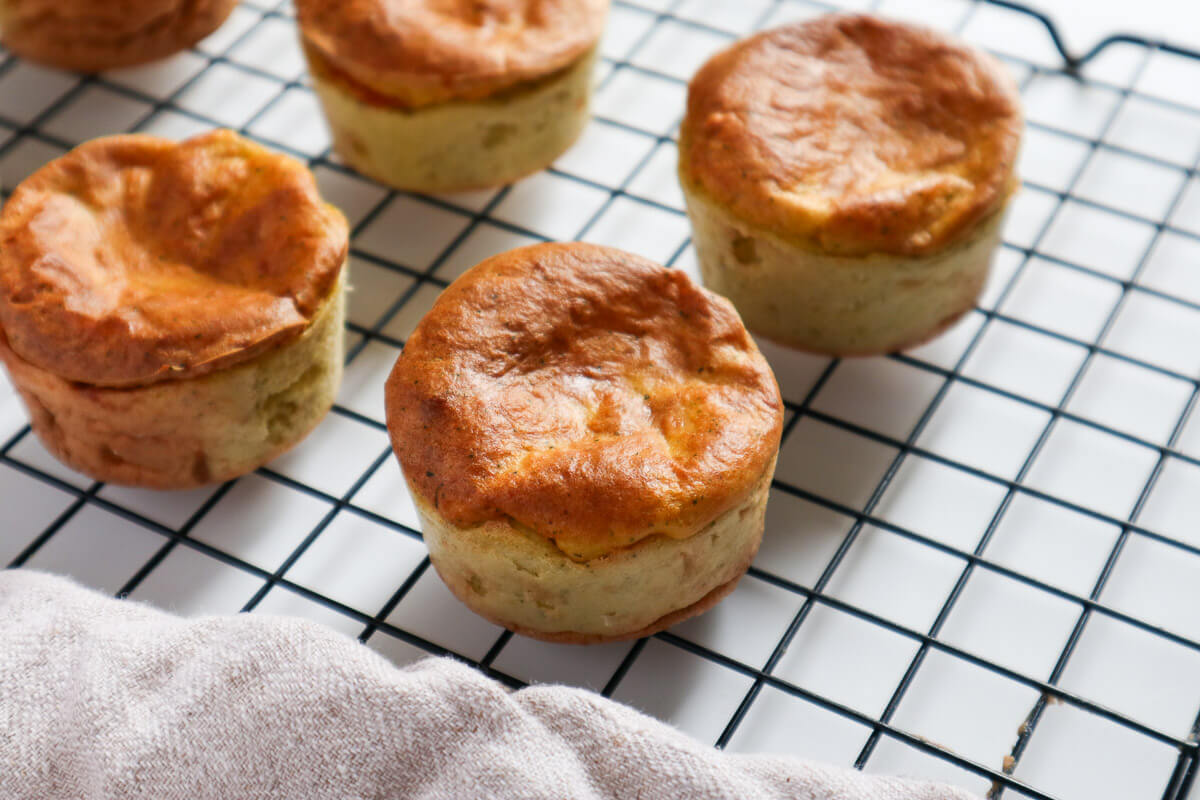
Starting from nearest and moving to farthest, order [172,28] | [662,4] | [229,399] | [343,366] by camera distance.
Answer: [229,399], [343,366], [172,28], [662,4]

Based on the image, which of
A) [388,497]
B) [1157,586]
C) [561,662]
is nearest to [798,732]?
[561,662]

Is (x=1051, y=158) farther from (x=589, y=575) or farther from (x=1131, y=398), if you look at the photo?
(x=589, y=575)

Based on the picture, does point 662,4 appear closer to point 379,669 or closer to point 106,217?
point 106,217

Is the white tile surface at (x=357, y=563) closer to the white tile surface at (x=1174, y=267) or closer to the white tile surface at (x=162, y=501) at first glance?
the white tile surface at (x=162, y=501)

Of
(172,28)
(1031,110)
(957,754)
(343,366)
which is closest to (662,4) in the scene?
(1031,110)

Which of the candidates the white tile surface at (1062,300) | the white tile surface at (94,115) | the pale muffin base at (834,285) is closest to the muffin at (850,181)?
the pale muffin base at (834,285)

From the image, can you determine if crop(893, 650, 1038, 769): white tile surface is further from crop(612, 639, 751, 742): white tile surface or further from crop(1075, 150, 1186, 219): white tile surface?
crop(1075, 150, 1186, 219): white tile surface
